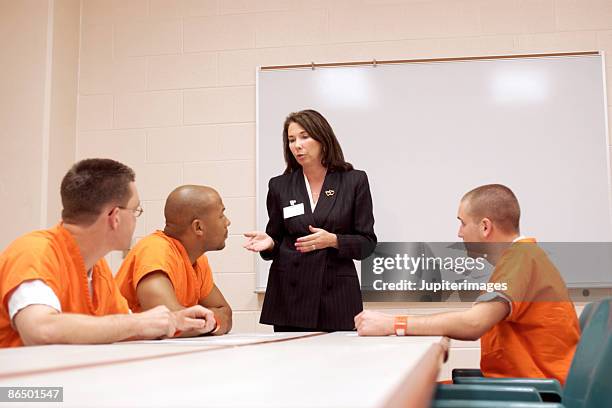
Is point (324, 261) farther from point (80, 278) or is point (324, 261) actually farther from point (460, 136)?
point (460, 136)

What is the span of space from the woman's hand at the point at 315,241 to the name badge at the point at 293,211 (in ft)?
0.65

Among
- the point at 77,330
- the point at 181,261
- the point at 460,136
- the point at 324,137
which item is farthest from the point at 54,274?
the point at 460,136

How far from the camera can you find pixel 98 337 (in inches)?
60.5

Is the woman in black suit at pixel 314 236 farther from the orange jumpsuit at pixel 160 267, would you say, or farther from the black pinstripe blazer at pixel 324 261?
the orange jumpsuit at pixel 160 267

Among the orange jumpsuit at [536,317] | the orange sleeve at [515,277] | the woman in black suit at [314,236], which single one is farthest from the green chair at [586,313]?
the woman in black suit at [314,236]

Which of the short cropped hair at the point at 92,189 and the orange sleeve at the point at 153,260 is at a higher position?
the short cropped hair at the point at 92,189

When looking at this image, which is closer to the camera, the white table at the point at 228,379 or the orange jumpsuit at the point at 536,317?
the white table at the point at 228,379

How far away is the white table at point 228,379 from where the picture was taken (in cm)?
54

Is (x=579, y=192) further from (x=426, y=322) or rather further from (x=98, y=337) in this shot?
(x=98, y=337)

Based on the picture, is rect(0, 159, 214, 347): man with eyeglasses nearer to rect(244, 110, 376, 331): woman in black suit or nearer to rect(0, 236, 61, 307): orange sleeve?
rect(0, 236, 61, 307): orange sleeve

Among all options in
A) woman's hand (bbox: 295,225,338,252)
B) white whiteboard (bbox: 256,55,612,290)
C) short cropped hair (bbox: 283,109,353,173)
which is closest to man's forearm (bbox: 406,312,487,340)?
woman's hand (bbox: 295,225,338,252)

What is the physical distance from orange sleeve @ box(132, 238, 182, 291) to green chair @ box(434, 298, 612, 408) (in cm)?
103

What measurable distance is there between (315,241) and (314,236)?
0.06 ft

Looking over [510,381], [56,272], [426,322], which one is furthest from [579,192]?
[56,272]
